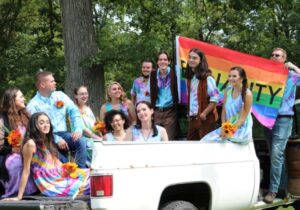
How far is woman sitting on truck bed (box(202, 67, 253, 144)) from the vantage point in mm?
5941

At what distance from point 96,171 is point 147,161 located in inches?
20.1

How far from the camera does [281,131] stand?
21.8 feet

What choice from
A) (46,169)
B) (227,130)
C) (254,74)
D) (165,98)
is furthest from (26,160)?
(254,74)

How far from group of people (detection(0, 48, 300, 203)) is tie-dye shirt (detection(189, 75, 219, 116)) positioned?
0.5 inches

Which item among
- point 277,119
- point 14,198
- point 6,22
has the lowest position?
point 14,198

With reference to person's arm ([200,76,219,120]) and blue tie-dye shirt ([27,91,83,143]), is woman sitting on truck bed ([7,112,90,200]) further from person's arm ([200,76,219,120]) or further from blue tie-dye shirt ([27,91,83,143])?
person's arm ([200,76,219,120])

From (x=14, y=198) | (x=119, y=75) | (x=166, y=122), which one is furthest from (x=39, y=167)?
(x=119, y=75)

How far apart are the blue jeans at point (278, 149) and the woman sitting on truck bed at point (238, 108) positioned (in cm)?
68

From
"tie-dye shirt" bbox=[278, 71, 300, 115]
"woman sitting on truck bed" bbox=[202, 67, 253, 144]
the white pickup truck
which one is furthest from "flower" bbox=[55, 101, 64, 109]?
"tie-dye shirt" bbox=[278, 71, 300, 115]

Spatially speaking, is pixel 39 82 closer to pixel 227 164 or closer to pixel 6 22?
pixel 227 164

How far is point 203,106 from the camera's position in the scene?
658 centimetres

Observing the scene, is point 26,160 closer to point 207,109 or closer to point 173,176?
point 173,176

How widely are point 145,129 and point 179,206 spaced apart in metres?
1.14

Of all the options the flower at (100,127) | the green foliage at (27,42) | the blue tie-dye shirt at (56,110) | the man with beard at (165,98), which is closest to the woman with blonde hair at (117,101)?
the man with beard at (165,98)
